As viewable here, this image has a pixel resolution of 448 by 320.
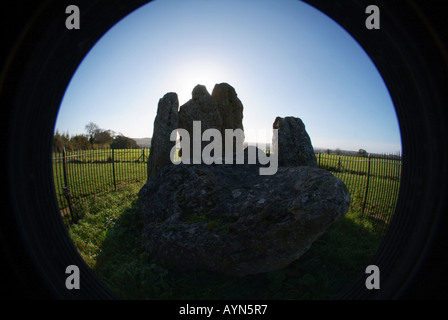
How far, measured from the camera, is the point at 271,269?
3105mm

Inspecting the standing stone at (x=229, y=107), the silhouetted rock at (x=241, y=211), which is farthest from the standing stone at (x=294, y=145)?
the standing stone at (x=229, y=107)

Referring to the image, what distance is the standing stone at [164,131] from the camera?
247 inches

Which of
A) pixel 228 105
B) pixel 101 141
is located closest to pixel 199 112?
pixel 228 105

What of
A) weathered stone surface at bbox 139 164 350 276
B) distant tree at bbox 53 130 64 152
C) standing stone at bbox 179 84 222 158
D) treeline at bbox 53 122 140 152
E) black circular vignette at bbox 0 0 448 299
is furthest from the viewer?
treeline at bbox 53 122 140 152

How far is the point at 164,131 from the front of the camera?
6.30 metres

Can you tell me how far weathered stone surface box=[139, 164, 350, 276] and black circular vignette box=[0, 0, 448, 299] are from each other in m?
0.87

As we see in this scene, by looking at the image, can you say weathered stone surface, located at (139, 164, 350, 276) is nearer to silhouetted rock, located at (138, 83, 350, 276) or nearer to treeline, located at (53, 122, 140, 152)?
silhouetted rock, located at (138, 83, 350, 276)

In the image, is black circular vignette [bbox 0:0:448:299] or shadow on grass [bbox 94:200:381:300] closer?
black circular vignette [bbox 0:0:448:299]

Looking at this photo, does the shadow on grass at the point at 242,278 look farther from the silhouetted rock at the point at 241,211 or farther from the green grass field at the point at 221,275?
the silhouetted rock at the point at 241,211

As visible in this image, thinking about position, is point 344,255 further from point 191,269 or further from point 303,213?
point 191,269

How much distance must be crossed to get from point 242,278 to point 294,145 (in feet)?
13.3

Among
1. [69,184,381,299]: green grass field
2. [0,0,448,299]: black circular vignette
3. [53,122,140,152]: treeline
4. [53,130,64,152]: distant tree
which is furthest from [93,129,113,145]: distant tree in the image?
[0,0,448,299]: black circular vignette

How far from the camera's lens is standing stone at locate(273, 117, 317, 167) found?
233 inches
